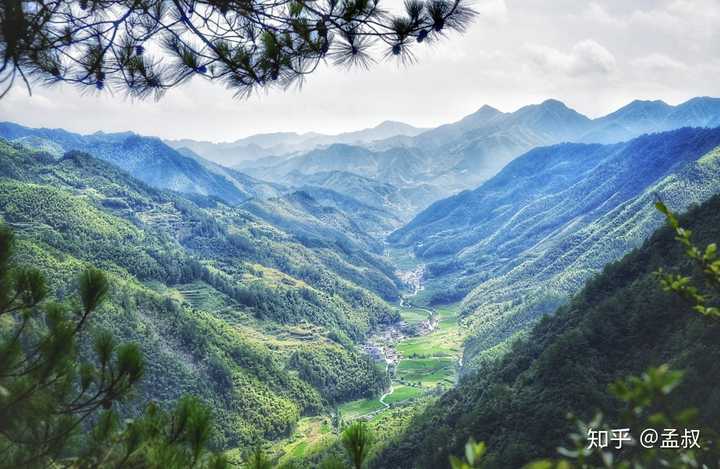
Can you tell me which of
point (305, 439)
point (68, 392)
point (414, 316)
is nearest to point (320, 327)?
point (414, 316)

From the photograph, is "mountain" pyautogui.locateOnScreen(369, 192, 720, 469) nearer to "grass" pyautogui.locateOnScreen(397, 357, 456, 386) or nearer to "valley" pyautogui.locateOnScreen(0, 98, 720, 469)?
"valley" pyautogui.locateOnScreen(0, 98, 720, 469)

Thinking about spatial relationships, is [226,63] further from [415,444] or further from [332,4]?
[415,444]

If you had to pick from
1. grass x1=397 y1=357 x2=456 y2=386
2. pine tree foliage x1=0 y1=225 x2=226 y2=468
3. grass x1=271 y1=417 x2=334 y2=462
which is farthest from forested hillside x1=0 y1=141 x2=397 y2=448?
pine tree foliage x1=0 y1=225 x2=226 y2=468

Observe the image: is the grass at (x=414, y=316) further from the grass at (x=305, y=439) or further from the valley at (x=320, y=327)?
the grass at (x=305, y=439)

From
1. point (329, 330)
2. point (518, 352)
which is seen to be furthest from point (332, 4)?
point (329, 330)

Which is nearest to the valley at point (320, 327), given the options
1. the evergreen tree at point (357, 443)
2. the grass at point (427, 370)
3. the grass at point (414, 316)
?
the grass at point (427, 370)
